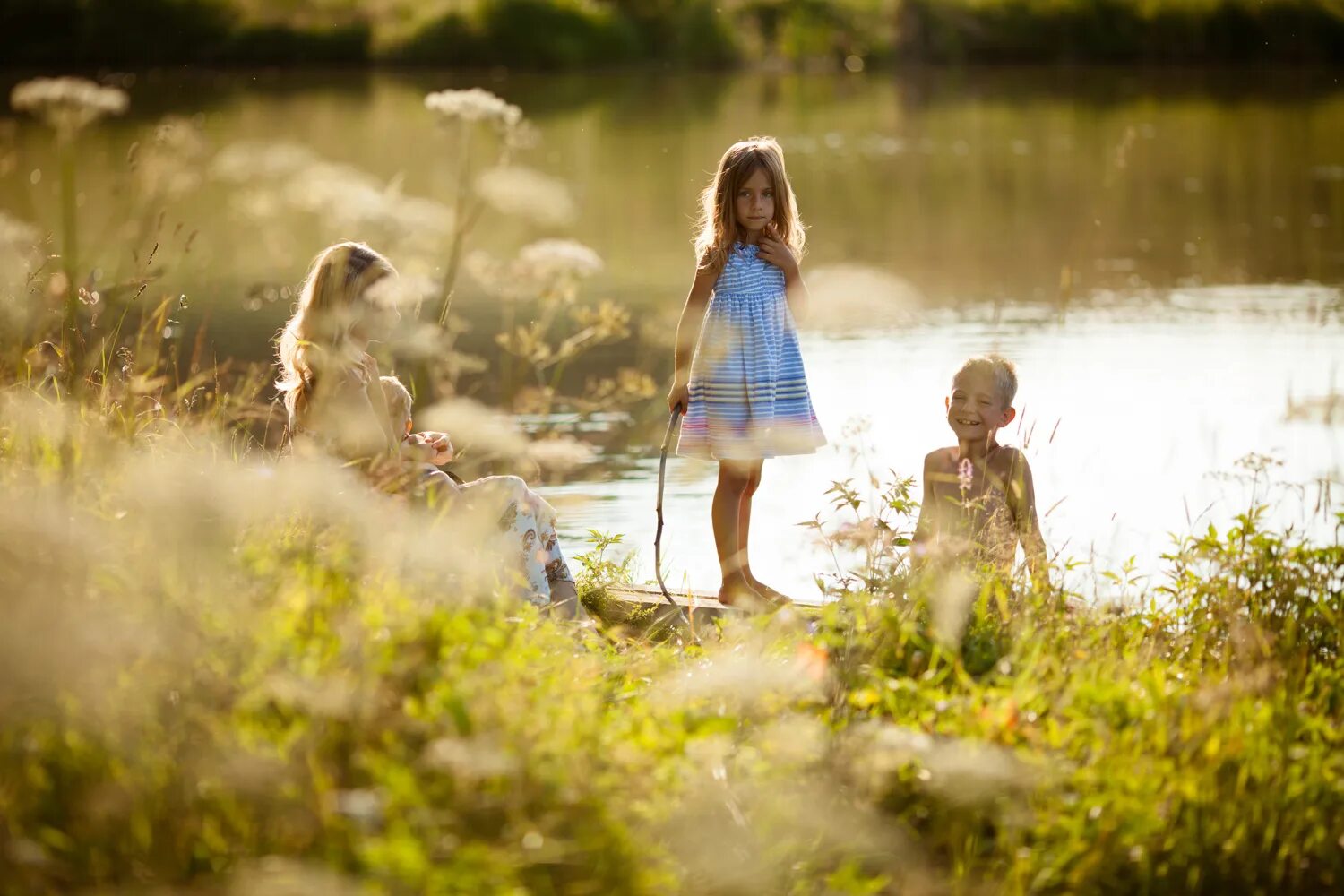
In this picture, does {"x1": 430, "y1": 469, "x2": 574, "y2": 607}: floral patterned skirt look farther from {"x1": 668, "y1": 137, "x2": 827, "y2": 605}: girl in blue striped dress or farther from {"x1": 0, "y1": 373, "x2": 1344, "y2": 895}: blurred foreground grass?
{"x1": 668, "y1": 137, "x2": 827, "y2": 605}: girl in blue striped dress

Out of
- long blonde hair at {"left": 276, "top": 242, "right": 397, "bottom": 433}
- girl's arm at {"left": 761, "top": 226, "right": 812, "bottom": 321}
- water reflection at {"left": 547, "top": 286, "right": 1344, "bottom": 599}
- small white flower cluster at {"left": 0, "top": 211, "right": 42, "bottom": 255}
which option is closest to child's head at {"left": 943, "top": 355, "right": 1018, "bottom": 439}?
water reflection at {"left": 547, "top": 286, "right": 1344, "bottom": 599}

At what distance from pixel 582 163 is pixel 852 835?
1622 cm

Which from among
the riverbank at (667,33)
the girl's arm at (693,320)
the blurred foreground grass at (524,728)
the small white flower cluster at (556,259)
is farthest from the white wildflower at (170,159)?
the riverbank at (667,33)

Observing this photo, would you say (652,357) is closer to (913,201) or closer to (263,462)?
(263,462)

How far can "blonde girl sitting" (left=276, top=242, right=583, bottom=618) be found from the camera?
356 cm

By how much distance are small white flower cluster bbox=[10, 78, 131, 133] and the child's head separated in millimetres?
2259

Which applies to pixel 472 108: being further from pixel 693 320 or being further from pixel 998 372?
pixel 998 372

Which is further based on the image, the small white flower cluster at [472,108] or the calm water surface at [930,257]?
the calm water surface at [930,257]

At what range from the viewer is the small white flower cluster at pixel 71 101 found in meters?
3.47

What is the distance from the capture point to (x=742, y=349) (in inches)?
173

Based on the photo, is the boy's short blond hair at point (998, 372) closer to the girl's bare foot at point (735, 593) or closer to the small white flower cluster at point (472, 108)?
the girl's bare foot at point (735, 593)

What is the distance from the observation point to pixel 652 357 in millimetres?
9039

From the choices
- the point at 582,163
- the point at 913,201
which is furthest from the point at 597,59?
the point at 913,201

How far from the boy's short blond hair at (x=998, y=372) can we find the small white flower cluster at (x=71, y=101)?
2.27 m
